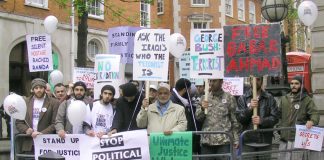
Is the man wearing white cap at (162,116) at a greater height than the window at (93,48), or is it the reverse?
the window at (93,48)

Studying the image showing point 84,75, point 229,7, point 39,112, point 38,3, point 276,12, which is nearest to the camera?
point 39,112

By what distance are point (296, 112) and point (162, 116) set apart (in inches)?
90.2

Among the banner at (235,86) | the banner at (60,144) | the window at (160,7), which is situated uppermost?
the window at (160,7)

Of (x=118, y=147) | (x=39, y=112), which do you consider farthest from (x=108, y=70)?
(x=118, y=147)

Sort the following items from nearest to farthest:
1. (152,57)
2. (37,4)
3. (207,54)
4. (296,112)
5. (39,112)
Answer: (152,57), (207,54), (296,112), (39,112), (37,4)

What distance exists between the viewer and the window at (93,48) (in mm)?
26672

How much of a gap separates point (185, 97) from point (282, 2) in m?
4.43

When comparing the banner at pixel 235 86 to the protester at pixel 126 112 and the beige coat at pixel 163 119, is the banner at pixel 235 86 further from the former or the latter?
the beige coat at pixel 163 119

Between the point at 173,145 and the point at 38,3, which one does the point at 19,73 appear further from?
the point at 173,145

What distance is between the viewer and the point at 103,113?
843 cm

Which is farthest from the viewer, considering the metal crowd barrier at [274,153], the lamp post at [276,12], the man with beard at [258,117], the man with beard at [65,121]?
the lamp post at [276,12]

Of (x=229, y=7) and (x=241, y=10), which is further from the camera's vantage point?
(x=241, y=10)

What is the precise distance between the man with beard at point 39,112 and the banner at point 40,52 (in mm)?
3140

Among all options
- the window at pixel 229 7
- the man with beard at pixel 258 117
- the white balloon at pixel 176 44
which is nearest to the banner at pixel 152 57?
the white balloon at pixel 176 44
